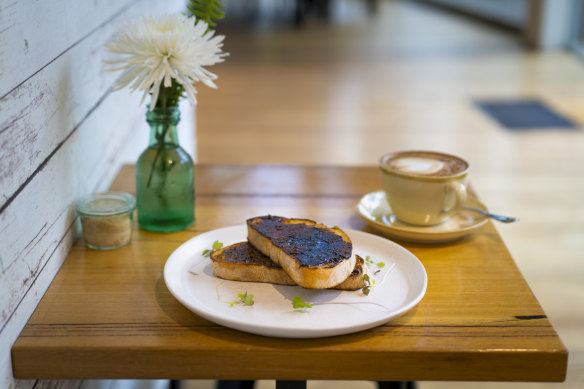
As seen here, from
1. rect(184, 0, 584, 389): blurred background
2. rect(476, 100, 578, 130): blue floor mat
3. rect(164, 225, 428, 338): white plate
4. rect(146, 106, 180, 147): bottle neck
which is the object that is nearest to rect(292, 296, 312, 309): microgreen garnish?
rect(164, 225, 428, 338): white plate

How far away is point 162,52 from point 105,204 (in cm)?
23

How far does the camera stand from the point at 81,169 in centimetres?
100

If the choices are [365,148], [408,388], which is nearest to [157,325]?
[408,388]

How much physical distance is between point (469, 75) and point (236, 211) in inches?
173

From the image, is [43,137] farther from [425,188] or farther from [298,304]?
[425,188]

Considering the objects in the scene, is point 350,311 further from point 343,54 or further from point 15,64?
point 343,54

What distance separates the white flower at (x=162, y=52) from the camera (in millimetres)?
892

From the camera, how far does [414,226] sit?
3.30ft

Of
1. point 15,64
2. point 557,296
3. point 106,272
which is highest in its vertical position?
point 15,64

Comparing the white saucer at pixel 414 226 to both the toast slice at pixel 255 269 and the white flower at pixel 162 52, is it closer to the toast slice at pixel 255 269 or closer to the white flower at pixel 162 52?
the toast slice at pixel 255 269

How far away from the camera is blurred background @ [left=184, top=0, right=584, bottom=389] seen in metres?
2.36

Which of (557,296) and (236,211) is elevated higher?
(236,211)

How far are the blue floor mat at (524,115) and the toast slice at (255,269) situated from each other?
3.14m

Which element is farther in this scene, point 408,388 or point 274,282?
point 408,388
